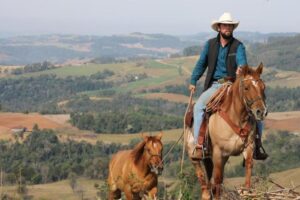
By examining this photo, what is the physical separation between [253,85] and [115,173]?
505 cm

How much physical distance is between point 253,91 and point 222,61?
4.68 feet

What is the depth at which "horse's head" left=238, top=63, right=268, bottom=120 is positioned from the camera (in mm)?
6708

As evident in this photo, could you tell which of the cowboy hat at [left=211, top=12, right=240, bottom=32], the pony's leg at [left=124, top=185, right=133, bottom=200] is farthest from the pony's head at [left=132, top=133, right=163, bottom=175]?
the cowboy hat at [left=211, top=12, right=240, bottom=32]

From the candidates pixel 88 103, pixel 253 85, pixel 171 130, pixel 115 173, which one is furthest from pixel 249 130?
pixel 88 103

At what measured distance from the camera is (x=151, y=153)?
10195 millimetres

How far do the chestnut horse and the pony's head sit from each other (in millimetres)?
2229

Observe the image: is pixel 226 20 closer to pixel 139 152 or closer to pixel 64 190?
pixel 139 152

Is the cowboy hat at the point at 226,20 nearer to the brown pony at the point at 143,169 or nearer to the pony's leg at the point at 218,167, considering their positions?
the pony's leg at the point at 218,167

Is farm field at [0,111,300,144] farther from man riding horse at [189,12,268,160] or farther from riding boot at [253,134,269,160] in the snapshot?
riding boot at [253,134,269,160]

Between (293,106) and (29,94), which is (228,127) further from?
(29,94)

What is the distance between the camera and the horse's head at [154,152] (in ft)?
33.0

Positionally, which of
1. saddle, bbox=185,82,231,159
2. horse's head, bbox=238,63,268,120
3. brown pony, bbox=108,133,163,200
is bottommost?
brown pony, bbox=108,133,163,200

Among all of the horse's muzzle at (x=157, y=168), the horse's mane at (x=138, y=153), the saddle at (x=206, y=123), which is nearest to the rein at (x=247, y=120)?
the saddle at (x=206, y=123)

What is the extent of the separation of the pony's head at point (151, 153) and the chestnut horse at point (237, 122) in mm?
2229
